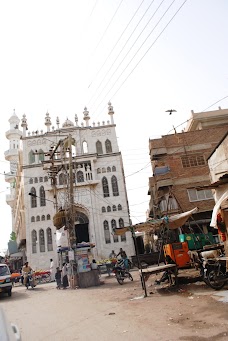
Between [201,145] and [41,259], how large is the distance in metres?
21.0

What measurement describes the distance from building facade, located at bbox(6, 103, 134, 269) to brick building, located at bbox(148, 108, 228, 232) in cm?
749

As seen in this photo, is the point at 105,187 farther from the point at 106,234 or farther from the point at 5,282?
the point at 5,282

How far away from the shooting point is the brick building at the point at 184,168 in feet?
82.8

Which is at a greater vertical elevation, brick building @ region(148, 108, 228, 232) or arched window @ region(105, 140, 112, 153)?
arched window @ region(105, 140, 112, 153)

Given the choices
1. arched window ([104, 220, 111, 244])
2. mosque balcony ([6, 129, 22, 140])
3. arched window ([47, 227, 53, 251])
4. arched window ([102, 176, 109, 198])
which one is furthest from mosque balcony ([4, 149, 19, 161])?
arched window ([104, 220, 111, 244])

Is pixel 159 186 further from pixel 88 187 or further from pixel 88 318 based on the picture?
pixel 88 318

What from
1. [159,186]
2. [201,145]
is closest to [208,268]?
[159,186]

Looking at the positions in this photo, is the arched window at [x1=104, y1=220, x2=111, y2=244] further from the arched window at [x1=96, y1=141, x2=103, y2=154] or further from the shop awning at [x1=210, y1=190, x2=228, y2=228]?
the shop awning at [x1=210, y1=190, x2=228, y2=228]

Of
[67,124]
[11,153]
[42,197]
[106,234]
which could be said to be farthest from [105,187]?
[11,153]

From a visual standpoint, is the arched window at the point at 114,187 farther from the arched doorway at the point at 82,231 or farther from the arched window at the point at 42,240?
the arched window at the point at 42,240

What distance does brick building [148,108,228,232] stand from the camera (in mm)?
25234

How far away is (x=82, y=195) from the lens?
110ft

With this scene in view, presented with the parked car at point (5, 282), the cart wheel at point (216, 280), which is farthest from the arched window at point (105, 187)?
the cart wheel at point (216, 280)

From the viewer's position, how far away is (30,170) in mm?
34906
